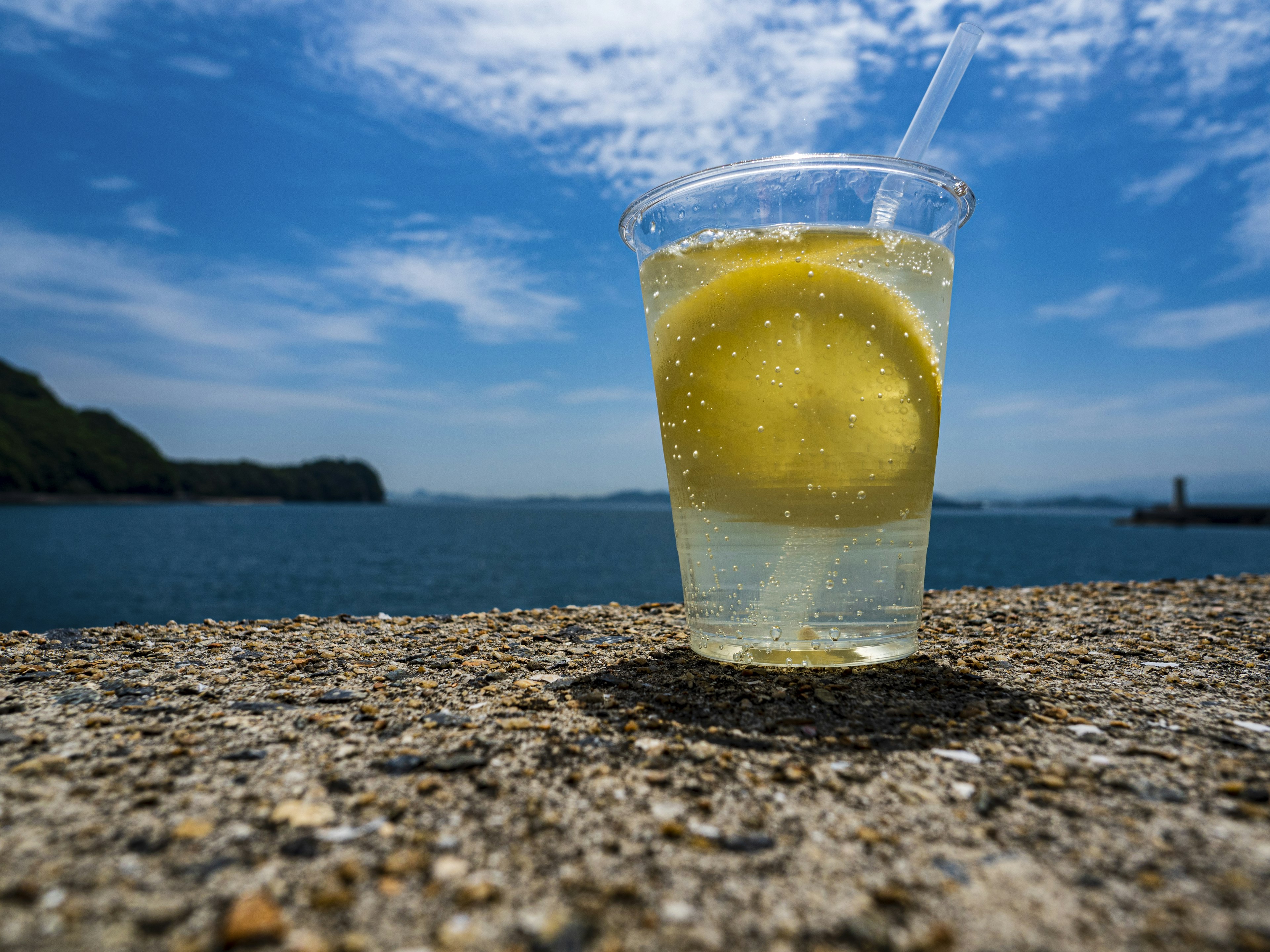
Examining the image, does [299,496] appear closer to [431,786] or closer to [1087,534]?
[1087,534]

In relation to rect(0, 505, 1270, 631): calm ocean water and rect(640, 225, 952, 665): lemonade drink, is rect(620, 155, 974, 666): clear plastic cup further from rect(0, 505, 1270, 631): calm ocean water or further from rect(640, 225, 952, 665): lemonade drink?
rect(0, 505, 1270, 631): calm ocean water

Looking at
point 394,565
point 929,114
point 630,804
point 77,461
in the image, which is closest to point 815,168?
point 929,114

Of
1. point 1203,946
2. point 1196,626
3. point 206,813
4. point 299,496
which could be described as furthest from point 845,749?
point 299,496

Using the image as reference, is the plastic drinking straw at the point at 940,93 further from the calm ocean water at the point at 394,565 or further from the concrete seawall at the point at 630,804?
the calm ocean water at the point at 394,565

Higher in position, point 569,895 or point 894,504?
point 894,504

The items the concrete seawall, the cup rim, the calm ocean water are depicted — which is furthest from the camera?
the calm ocean water

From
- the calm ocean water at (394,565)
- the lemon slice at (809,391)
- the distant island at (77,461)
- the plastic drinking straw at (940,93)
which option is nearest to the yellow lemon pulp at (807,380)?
the lemon slice at (809,391)

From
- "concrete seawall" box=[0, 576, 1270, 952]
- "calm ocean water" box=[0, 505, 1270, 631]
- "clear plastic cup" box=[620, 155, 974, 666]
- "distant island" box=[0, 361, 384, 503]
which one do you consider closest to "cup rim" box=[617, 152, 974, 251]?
"clear plastic cup" box=[620, 155, 974, 666]

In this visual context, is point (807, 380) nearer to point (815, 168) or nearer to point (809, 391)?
point (809, 391)
